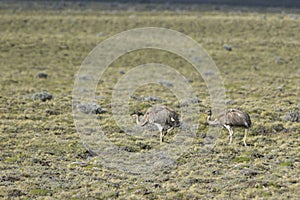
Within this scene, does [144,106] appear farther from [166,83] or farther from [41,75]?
[41,75]

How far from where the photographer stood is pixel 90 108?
67.2 feet

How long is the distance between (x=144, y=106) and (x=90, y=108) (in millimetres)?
2477

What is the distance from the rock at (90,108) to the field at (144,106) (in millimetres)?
135

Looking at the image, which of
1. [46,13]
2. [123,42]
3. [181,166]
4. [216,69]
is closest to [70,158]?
[181,166]

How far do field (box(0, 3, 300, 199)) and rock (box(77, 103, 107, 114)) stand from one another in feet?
0.44

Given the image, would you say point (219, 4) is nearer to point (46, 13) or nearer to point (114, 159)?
point (46, 13)

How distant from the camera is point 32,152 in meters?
14.9

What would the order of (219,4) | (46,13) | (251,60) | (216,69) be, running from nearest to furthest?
1. (216,69)
2. (251,60)
3. (46,13)
4. (219,4)

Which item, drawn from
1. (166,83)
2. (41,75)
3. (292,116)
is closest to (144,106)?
(292,116)

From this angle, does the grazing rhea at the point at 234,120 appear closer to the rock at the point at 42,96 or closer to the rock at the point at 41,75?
the rock at the point at 42,96

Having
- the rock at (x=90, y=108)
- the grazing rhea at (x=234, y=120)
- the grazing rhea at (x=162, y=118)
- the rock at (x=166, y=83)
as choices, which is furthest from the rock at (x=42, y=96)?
the grazing rhea at (x=234, y=120)

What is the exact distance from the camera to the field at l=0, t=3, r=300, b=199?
12.5 metres

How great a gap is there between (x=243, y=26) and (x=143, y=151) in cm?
3524

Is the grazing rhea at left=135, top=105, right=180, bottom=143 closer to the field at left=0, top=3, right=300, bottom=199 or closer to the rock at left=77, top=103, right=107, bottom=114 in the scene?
the field at left=0, top=3, right=300, bottom=199
